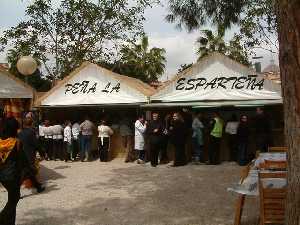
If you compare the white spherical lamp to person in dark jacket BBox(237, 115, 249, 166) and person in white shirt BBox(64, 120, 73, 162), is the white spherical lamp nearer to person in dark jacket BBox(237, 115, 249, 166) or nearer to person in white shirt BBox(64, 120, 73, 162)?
person in white shirt BBox(64, 120, 73, 162)

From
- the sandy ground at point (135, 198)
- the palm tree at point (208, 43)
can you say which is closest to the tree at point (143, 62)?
the palm tree at point (208, 43)

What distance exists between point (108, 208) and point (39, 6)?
61.9 ft

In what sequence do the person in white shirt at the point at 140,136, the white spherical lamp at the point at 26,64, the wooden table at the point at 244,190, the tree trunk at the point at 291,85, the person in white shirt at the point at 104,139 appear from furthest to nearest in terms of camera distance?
the person in white shirt at the point at 104,139 → the person in white shirt at the point at 140,136 → the white spherical lamp at the point at 26,64 → the wooden table at the point at 244,190 → the tree trunk at the point at 291,85

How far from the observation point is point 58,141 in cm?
1625

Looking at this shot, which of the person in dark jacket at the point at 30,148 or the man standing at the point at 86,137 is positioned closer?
the person in dark jacket at the point at 30,148

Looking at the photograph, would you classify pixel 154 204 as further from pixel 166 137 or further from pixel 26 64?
pixel 26 64

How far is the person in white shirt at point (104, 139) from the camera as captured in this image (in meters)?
15.5

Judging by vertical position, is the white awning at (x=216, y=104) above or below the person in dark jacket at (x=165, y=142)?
above

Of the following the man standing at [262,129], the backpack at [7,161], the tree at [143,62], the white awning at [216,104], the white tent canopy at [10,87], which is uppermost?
the tree at [143,62]

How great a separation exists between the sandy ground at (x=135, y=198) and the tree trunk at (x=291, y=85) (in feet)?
8.23

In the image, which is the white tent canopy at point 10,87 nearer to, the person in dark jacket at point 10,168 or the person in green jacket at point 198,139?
the person in green jacket at point 198,139

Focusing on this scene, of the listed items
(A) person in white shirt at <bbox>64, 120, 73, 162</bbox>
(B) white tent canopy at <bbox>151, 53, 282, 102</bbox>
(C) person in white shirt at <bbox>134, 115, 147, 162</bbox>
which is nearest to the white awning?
(B) white tent canopy at <bbox>151, 53, 282, 102</bbox>

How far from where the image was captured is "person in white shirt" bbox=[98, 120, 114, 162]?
15484 millimetres

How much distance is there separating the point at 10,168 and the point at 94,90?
978 cm
